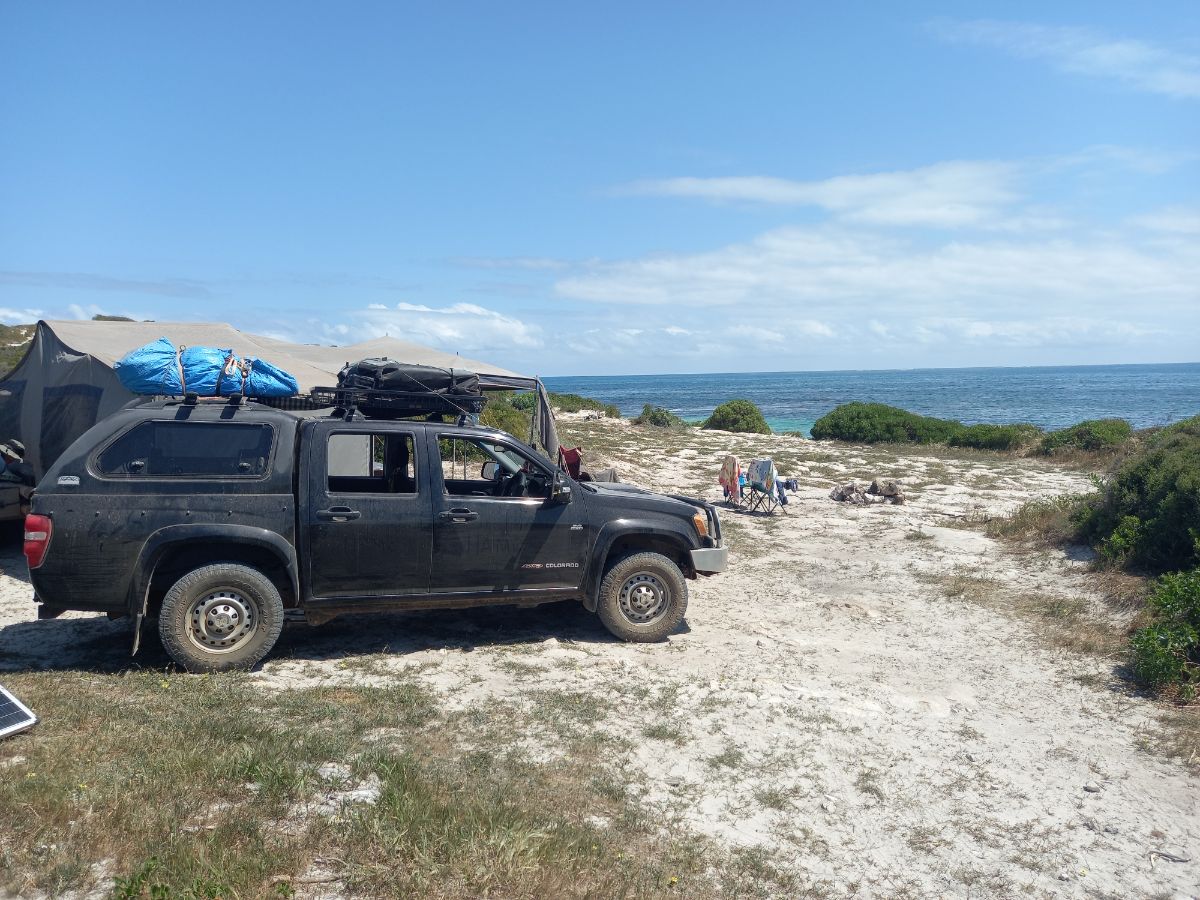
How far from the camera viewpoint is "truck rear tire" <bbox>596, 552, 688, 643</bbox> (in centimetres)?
741

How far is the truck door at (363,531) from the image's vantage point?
6594 millimetres

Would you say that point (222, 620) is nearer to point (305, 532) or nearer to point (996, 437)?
point (305, 532)

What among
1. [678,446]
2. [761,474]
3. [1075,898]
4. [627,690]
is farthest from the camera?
[678,446]

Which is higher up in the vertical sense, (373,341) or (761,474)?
(373,341)

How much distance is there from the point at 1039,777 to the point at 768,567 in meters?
5.59

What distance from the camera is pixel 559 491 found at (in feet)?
23.3

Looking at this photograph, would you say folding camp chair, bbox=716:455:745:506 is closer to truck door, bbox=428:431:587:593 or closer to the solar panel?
truck door, bbox=428:431:587:593

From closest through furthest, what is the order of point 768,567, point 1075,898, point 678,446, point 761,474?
1. point 1075,898
2. point 768,567
3. point 761,474
4. point 678,446

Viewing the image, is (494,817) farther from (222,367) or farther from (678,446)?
(678,446)

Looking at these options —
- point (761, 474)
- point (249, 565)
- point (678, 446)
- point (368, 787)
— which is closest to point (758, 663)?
point (368, 787)

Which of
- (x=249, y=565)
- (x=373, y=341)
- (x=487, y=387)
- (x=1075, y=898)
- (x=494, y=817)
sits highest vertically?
(x=373, y=341)

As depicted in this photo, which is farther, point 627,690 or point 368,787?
point 627,690

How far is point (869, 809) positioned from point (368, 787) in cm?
269

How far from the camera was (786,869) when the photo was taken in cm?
409
